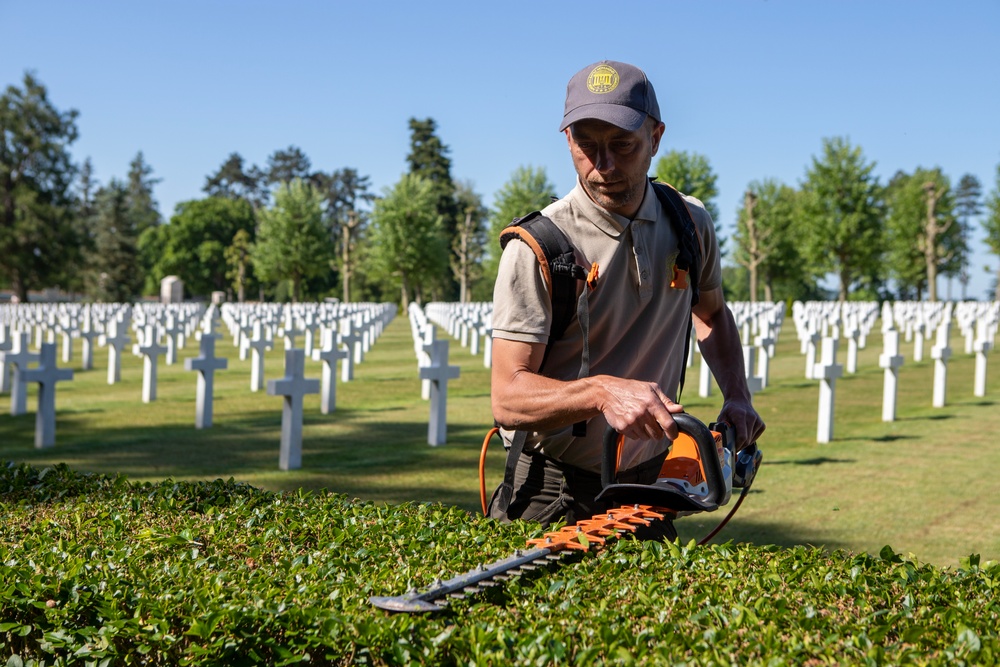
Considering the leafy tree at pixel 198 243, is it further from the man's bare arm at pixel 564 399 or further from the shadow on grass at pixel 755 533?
the man's bare arm at pixel 564 399

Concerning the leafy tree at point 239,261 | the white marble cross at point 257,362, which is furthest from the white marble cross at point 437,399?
the leafy tree at point 239,261

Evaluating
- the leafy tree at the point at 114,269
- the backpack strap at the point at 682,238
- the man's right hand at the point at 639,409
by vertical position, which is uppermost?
the leafy tree at the point at 114,269

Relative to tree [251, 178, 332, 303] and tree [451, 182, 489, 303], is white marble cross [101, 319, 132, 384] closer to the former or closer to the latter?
tree [451, 182, 489, 303]

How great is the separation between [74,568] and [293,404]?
756cm

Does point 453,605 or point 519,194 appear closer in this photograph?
Result: point 453,605

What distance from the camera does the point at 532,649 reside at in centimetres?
194

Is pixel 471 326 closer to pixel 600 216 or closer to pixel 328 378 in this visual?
pixel 328 378

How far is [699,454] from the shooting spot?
2410mm

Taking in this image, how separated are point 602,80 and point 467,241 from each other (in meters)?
71.0

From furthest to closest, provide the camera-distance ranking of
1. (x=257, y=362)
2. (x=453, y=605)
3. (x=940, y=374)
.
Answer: (x=257, y=362)
(x=940, y=374)
(x=453, y=605)

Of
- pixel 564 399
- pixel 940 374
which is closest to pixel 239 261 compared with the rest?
pixel 940 374

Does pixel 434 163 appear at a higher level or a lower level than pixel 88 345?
higher

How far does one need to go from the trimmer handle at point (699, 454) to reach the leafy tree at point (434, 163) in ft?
282

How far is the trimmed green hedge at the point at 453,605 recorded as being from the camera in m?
1.96
